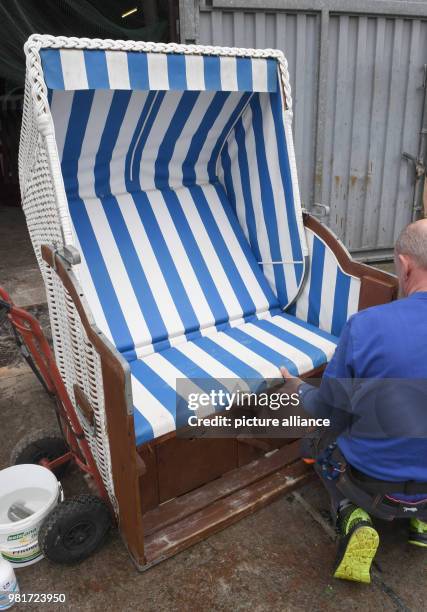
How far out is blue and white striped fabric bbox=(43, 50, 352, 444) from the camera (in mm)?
2736

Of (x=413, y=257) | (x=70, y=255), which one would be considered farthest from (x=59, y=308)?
(x=413, y=257)

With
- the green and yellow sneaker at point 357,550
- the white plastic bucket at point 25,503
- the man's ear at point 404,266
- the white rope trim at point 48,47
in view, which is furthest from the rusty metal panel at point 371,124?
the white plastic bucket at point 25,503

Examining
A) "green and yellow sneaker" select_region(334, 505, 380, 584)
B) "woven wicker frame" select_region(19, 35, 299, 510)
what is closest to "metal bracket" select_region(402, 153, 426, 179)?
"woven wicker frame" select_region(19, 35, 299, 510)

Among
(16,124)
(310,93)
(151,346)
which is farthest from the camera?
(16,124)

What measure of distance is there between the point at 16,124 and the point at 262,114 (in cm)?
892

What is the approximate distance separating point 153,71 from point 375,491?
213 cm

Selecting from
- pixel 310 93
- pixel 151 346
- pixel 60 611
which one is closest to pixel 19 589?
pixel 60 611

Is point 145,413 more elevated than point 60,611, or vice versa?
point 145,413

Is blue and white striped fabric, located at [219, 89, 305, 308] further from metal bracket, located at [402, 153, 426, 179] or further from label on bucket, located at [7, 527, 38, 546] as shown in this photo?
metal bracket, located at [402, 153, 426, 179]

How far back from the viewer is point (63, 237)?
7.04 feet

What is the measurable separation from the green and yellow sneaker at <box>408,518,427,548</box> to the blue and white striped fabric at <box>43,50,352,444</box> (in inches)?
34.6

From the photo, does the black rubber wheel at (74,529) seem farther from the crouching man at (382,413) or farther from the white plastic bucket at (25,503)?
the crouching man at (382,413)

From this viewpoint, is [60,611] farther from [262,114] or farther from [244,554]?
[262,114]

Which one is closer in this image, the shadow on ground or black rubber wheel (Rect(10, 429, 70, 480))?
the shadow on ground
